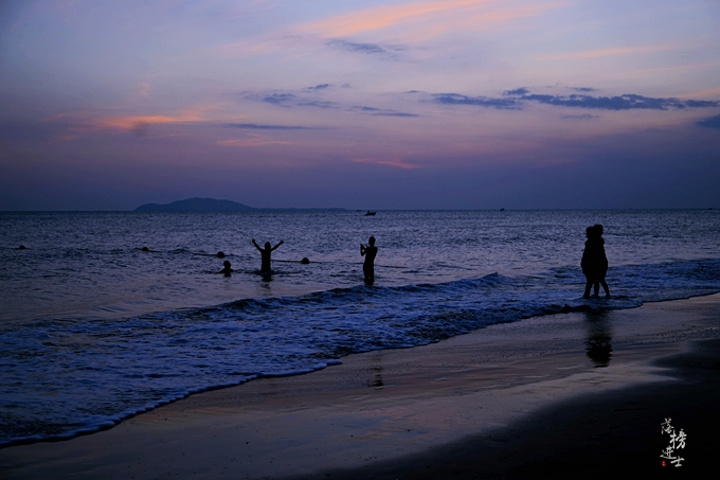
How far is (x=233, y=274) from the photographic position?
27.2 metres

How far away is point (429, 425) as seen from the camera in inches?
241

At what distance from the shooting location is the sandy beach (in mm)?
5027

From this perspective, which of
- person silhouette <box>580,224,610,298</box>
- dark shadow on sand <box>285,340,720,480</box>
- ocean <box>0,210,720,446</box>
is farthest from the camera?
person silhouette <box>580,224,610,298</box>

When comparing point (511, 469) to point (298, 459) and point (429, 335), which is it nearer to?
point (298, 459)

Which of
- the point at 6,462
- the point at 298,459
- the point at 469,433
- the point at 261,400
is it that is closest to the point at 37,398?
the point at 6,462

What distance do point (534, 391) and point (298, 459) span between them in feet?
11.1
